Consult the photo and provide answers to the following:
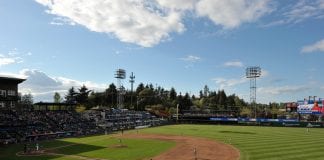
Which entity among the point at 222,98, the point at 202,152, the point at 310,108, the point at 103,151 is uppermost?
the point at 222,98

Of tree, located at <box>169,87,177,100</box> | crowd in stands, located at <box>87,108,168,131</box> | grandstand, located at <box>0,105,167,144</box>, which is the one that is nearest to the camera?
grandstand, located at <box>0,105,167,144</box>

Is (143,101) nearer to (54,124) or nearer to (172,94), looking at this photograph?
(172,94)

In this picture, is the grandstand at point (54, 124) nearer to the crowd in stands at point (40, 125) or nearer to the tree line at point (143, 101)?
the crowd in stands at point (40, 125)

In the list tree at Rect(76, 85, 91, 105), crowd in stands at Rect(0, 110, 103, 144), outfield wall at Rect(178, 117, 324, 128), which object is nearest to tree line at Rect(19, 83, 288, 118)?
tree at Rect(76, 85, 91, 105)

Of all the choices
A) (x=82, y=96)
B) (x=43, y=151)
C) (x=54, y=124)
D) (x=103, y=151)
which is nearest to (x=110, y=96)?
(x=82, y=96)

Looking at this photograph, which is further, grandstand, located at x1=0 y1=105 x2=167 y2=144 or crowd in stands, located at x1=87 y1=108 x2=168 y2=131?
crowd in stands, located at x1=87 y1=108 x2=168 y2=131

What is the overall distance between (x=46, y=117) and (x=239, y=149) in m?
44.7

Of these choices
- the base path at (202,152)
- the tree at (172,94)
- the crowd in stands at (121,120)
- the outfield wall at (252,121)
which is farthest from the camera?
the tree at (172,94)

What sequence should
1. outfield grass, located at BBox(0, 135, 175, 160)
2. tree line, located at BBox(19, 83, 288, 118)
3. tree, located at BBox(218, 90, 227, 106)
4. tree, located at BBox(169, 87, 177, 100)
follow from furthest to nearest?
tree, located at BBox(218, 90, 227, 106), tree, located at BBox(169, 87, 177, 100), tree line, located at BBox(19, 83, 288, 118), outfield grass, located at BBox(0, 135, 175, 160)

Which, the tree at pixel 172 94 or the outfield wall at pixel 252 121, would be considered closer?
Result: the outfield wall at pixel 252 121

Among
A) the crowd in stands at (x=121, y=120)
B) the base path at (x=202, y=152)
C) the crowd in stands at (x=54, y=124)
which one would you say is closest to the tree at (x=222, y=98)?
the crowd in stands at (x=121, y=120)

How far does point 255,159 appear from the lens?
36.9 m

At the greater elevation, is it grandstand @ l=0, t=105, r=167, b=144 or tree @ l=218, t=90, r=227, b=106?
tree @ l=218, t=90, r=227, b=106

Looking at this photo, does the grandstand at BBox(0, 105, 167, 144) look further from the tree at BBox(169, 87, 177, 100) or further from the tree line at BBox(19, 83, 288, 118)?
the tree at BBox(169, 87, 177, 100)
